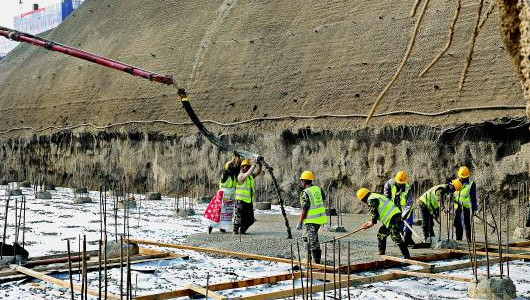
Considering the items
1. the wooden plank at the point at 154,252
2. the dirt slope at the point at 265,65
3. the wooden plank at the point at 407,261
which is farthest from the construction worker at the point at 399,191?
the dirt slope at the point at 265,65

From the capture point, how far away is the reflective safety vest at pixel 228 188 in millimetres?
12195

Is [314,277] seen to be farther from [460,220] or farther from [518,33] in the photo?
[518,33]

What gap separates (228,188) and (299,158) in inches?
282

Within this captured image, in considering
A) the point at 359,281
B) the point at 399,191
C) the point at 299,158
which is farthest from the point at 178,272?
the point at 299,158

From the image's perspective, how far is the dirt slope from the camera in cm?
1662

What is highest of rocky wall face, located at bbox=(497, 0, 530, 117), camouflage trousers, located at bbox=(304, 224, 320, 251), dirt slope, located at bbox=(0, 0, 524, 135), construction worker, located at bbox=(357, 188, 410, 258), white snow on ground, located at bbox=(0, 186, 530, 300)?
dirt slope, located at bbox=(0, 0, 524, 135)

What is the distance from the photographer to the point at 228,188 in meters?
12.2

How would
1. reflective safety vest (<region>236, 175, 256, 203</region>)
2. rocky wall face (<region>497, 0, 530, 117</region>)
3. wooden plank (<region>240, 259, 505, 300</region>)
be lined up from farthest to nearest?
reflective safety vest (<region>236, 175, 256, 203</region>) → wooden plank (<region>240, 259, 505, 300</region>) → rocky wall face (<region>497, 0, 530, 117</region>)

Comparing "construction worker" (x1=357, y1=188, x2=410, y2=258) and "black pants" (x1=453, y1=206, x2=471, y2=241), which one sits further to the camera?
"black pants" (x1=453, y1=206, x2=471, y2=241)

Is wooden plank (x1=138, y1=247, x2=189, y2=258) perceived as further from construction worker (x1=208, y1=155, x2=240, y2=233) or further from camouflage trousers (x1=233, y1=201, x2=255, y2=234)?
camouflage trousers (x1=233, y1=201, x2=255, y2=234)

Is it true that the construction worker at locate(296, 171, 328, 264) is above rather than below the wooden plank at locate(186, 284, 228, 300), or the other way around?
above

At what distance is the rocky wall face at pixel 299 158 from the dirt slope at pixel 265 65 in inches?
19.9

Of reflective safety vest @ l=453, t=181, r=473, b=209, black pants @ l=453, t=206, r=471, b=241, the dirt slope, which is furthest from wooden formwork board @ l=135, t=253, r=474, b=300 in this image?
the dirt slope

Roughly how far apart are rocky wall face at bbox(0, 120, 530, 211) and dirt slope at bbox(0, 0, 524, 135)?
505 millimetres
